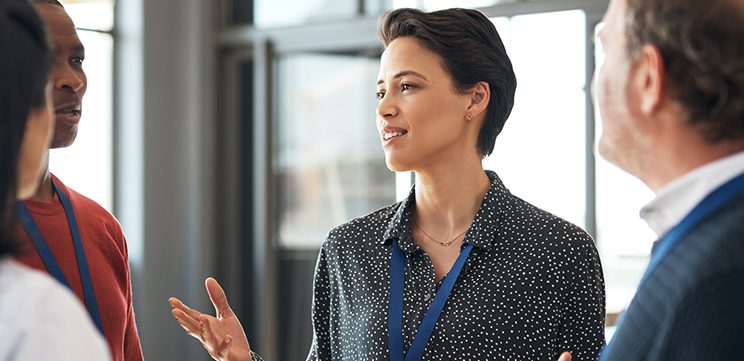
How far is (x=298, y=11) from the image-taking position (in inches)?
243

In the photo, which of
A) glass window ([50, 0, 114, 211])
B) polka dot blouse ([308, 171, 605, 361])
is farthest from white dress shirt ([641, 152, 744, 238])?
glass window ([50, 0, 114, 211])

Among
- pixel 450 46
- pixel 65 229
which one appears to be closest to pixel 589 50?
pixel 450 46

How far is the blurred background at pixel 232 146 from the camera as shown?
6.03m

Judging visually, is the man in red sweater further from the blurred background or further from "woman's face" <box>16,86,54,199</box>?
the blurred background

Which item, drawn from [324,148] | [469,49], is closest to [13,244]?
[469,49]

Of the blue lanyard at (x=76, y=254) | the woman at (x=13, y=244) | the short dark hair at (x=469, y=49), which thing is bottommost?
the blue lanyard at (x=76, y=254)

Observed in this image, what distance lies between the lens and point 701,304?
126cm

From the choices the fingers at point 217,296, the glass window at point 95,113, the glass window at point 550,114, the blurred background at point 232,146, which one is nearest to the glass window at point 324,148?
the blurred background at point 232,146

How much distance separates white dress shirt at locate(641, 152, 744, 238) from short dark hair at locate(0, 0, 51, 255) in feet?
2.81

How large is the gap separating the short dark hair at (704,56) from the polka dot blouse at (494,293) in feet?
2.86

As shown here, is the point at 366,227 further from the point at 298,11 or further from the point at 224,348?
the point at 298,11

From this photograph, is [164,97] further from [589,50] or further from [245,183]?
[589,50]

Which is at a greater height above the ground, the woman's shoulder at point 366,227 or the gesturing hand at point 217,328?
the woman's shoulder at point 366,227

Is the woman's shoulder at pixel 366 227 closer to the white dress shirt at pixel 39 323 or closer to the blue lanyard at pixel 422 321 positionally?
the blue lanyard at pixel 422 321
